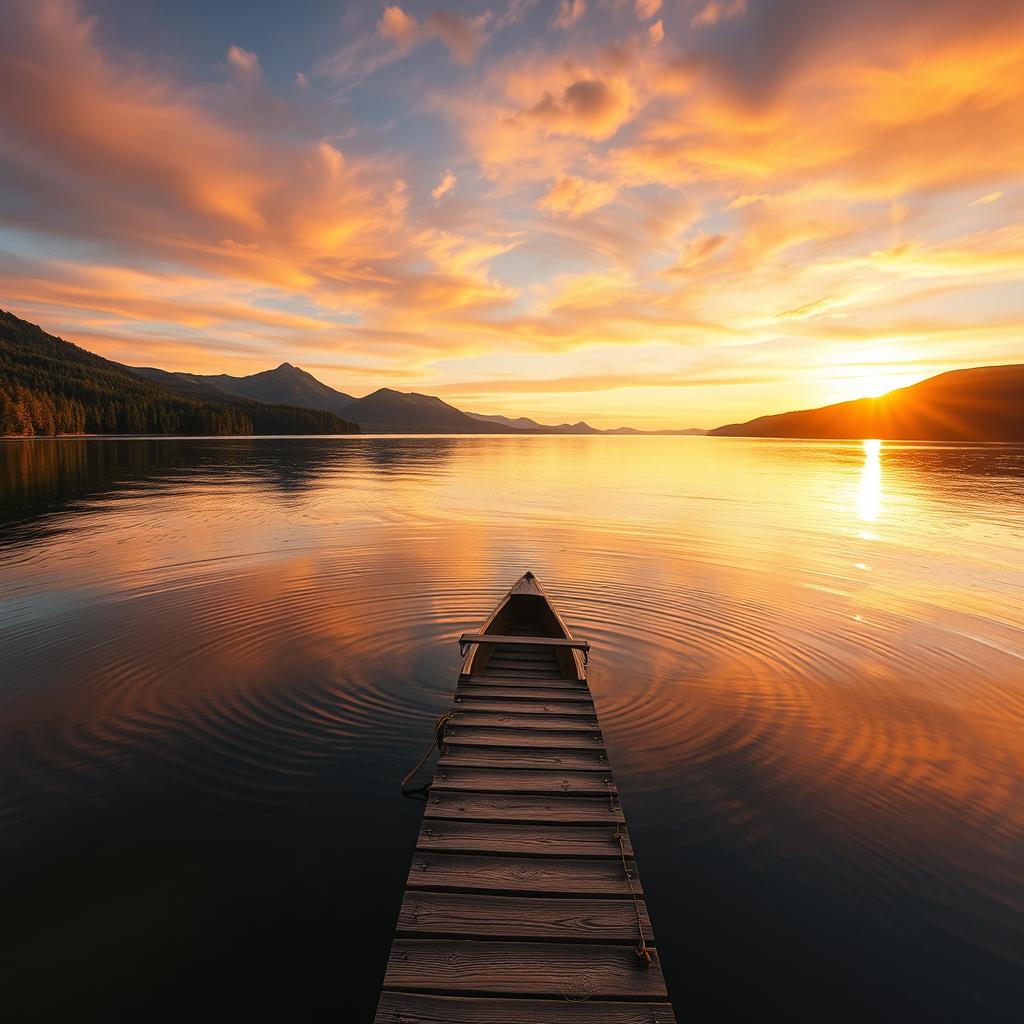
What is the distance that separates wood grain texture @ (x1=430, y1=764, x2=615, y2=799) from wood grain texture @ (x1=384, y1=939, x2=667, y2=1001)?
279 centimetres

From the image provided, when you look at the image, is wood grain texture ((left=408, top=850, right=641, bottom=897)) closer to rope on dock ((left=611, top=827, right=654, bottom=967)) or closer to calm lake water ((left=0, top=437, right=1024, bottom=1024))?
rope on dock ((left=611, top=827, right=654, bottom=967))

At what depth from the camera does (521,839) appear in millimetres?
8219

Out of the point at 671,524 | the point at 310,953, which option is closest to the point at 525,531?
the point at 671,524

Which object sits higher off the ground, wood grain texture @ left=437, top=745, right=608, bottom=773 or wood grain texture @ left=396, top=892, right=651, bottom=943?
wood grain texture @ left=396, top=892, right=651, bottom=943

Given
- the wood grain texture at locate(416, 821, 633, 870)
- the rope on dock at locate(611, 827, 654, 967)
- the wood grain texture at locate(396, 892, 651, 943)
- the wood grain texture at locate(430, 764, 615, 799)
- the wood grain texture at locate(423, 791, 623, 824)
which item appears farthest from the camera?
the wood grain texture at locate(430, 764, 615, 799)

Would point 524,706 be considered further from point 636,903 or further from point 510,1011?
point 510,1011

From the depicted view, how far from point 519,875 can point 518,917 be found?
0.63 metres

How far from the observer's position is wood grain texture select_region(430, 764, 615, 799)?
9.37m

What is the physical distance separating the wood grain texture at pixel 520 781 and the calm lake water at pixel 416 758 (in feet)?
4.83

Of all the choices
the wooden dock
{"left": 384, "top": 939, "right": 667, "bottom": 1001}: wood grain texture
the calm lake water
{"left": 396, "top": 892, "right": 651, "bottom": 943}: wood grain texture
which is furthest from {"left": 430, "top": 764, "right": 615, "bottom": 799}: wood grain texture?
{"left": 384, "top": 939, "right": 667, "bottom": 1001}: wood grain texture

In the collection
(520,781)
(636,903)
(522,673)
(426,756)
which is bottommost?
(426,756)

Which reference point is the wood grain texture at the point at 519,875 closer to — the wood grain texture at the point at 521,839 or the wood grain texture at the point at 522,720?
the wood grain texture at the point at 521,839

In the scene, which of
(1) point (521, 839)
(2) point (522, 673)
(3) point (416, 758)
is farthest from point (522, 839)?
(2) point (522, 673)

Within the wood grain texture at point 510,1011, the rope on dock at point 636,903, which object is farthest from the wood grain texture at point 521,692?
the wood grain texture at point 510,1011
